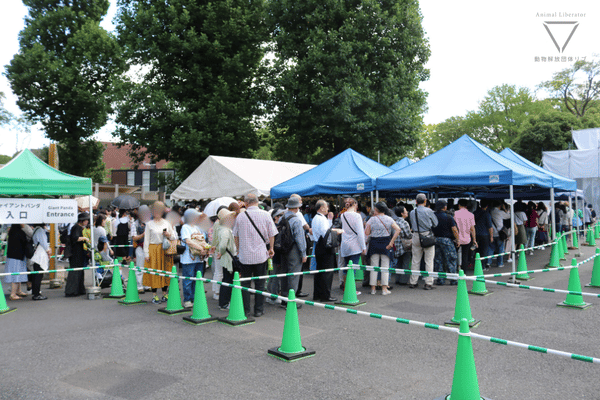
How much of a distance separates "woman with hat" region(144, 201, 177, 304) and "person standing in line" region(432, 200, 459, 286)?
19.2ft

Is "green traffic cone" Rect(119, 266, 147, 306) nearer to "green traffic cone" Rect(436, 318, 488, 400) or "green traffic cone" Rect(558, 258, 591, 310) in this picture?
"green traffic cone" Rect(436, 318, 488, 400)

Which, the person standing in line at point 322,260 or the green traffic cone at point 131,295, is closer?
the person standing in line at point 322,260

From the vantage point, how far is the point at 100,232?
10133 millimetres

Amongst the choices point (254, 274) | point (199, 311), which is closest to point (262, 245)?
point (254, 274)

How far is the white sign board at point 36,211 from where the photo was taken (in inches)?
348

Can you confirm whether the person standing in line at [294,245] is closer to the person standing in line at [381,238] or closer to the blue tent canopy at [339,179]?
the person standing in line at [381,238]

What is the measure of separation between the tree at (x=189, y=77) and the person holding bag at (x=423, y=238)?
1441 centimetres

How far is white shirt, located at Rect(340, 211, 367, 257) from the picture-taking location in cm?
882

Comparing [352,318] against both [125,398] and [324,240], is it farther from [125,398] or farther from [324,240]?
[125,398]

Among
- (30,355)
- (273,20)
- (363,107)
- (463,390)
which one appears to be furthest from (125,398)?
(273,20)

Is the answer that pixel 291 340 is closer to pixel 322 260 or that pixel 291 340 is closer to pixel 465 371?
pixel 465 371

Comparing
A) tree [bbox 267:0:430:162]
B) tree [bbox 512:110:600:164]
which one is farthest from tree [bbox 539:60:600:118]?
tree [bbox 267:0:430:162]

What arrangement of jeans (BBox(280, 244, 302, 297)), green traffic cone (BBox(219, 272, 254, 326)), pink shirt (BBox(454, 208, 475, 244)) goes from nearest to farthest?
green traffic cone (BBox(219, 272, 254, 326))
jeans (BBox(280, 244, 302, 297))
pink shirt (BBox(454, 208, 475, 244))

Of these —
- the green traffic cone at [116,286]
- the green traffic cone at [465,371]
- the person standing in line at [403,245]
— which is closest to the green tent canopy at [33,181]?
the green traffic cone at [116,286]
